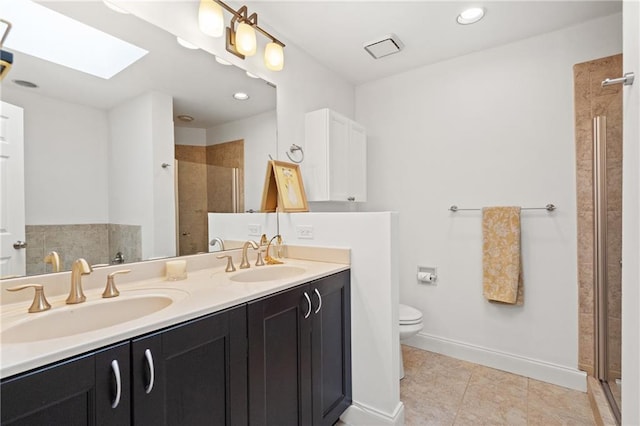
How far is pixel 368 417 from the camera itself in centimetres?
159

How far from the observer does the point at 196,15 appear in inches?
62.8

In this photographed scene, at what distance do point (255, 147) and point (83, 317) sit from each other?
131 cm

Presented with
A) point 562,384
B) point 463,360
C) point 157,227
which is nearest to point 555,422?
point 562,384

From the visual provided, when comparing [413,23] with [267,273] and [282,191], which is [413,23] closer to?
[282,191]

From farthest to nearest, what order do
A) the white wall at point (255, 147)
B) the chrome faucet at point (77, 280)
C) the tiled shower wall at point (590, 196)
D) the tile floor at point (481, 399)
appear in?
the white wall at point (255, 147) < the tiled shower wall at point (590, 196) < the tile floor at point (481, 399) < the chrome faucet at point (77, 280)

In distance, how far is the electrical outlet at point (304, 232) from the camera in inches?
73.2

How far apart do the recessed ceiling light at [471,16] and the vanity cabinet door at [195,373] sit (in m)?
2.17

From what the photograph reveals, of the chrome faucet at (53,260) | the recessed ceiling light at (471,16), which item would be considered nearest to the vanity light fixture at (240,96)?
the chrome faucet at (53,260)

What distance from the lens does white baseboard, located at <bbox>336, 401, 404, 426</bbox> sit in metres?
1.54

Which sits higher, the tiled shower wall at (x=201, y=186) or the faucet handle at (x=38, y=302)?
the tiled shower wall at (x=201, y=186)

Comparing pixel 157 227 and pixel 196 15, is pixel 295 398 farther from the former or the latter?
pixel 196 15

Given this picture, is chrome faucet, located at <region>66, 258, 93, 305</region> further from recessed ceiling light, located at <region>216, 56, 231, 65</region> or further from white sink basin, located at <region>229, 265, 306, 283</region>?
recessed ceiling light, located at <region>216, 56, 231, 65</region>

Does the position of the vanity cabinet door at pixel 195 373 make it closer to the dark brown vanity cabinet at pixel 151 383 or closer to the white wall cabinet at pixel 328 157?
the dark brown vanity cabinet at pixel 151 383

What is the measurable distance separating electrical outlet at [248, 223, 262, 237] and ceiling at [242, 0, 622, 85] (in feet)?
4.40
